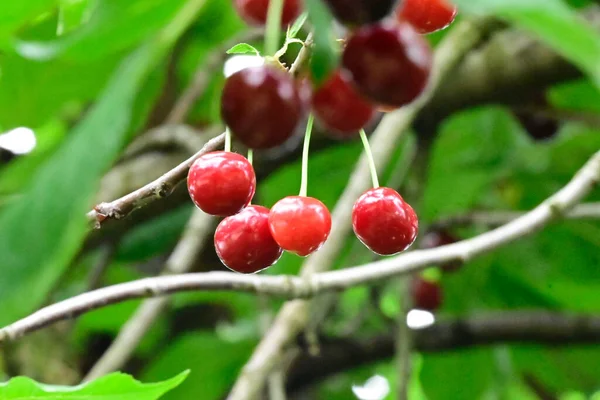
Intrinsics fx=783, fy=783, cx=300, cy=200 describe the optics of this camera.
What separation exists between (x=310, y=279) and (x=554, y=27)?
0.52 meters

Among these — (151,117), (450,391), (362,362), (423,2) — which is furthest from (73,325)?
(423,2)

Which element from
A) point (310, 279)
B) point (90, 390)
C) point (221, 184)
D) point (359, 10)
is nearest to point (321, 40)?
point (359, 10)

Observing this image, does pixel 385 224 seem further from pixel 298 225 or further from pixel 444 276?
pixel 444 276

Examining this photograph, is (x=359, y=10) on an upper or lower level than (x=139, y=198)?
upper

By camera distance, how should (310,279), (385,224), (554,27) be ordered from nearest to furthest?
(554,27), (385,224), (310,279)

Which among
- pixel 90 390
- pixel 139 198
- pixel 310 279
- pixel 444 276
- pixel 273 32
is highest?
pixel 273 32

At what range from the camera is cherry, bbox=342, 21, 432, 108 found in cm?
27

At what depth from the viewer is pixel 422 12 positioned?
1.08 ft

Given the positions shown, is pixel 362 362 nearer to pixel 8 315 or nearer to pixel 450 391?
pixel 450 391

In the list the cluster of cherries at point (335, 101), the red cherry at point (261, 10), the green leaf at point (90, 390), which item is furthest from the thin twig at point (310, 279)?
the red cherry at point (261, 10)

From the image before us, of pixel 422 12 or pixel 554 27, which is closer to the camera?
pixel 554 27

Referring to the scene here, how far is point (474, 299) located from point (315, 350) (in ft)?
1.92

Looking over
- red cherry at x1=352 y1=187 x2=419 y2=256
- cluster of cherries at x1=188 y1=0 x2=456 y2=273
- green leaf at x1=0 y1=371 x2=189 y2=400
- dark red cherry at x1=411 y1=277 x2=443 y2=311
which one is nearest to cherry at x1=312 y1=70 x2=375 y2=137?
cluster of cherries at x1=188 y1=0 x2=456 y2=273

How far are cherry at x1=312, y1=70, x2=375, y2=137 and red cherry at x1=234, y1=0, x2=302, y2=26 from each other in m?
0.04
